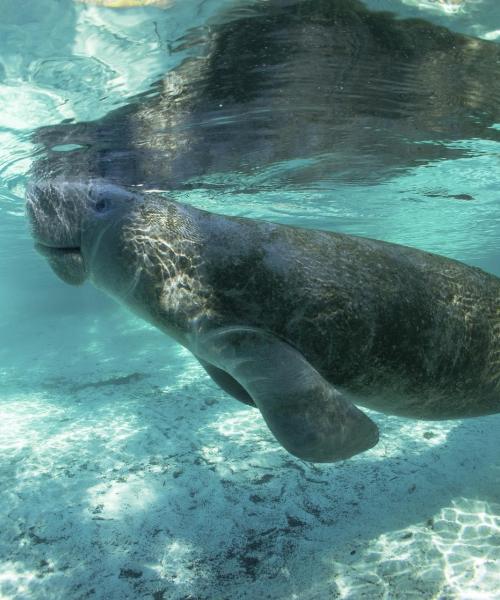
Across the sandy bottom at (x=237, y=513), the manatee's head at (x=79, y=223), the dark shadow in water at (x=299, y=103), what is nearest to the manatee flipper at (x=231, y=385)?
the manatee's head at (x=79, y=223)

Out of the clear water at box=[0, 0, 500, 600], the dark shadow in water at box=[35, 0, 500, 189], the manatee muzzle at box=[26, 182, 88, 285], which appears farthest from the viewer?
the dark shadow in water at box=[35, 0, 500, 189]

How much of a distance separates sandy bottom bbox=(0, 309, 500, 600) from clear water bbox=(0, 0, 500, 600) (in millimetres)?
28

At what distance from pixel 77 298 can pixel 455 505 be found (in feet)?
141

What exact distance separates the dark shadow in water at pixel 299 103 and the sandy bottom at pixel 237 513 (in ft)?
17.2

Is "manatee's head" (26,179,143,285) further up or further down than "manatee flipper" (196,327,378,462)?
further up

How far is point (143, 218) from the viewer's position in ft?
13.4

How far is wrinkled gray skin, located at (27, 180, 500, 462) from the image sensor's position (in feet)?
10.6

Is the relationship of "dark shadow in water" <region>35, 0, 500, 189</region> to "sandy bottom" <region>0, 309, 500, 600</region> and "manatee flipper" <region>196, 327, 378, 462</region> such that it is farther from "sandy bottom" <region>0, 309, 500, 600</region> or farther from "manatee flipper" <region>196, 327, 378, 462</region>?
"sandy bottom" <region>0, 309, 500, 600</region>

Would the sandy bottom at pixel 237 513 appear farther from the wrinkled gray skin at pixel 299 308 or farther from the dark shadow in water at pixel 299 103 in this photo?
the dark shadow in water at pixel 299 103

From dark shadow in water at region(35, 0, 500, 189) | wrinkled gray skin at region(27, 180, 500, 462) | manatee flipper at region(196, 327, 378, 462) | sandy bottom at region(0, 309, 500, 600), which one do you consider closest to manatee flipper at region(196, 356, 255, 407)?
wrinkled gray skin at region(27, 180, 500, 462)

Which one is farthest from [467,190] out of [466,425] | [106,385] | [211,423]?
[106,385]

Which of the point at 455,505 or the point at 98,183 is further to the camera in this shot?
the point at 455,505

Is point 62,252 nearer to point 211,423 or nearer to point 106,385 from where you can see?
point 211,423

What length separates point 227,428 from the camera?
8.96m
